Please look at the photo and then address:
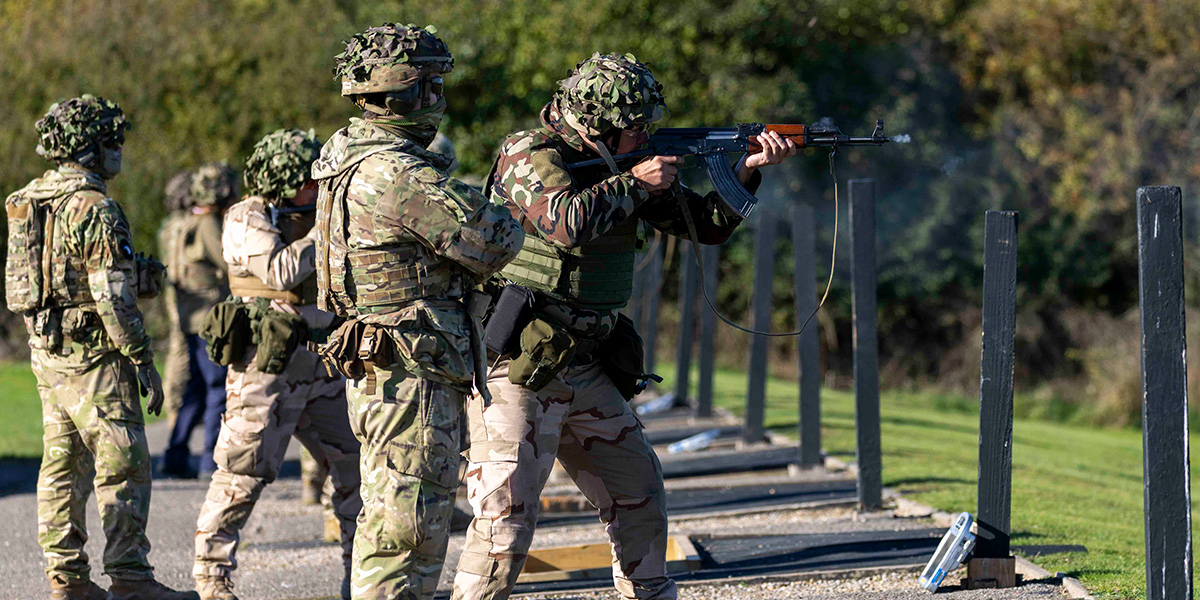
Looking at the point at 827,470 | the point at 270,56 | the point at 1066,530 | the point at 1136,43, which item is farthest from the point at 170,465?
the point at 1136,43

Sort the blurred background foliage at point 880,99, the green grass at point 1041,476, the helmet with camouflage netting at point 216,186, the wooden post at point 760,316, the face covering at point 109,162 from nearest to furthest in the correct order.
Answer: the face covering at point 109,162 < the green grass at point 1041,476 < the helmet with camouflage netting at point 216,186 < the wooden post at point 760,316 < the blurred background foliage at point 880,99

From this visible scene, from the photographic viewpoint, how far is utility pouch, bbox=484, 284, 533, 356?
163 inches

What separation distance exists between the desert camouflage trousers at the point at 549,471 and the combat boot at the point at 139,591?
176cm

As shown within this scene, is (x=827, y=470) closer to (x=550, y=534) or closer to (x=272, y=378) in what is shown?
(x=550, y=534)

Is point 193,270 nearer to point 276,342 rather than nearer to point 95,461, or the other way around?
point 95,461

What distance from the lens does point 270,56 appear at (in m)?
22.3

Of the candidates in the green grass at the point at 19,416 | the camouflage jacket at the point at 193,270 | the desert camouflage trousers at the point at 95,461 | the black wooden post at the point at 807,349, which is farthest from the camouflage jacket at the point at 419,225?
the green grass at the point at 19,416

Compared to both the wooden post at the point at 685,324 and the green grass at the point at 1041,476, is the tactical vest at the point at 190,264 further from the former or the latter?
the wooden post at the point at 685,324

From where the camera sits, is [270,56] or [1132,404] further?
[270,56]

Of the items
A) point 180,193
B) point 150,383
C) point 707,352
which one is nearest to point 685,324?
point 707,352

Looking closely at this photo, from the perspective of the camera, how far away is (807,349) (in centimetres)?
847

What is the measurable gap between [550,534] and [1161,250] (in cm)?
391

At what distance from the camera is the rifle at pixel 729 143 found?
4492 mm

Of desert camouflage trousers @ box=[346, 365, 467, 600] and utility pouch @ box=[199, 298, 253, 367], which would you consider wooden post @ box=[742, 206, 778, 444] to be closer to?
utility pouch @ box=[199, 298, 253, 367]
